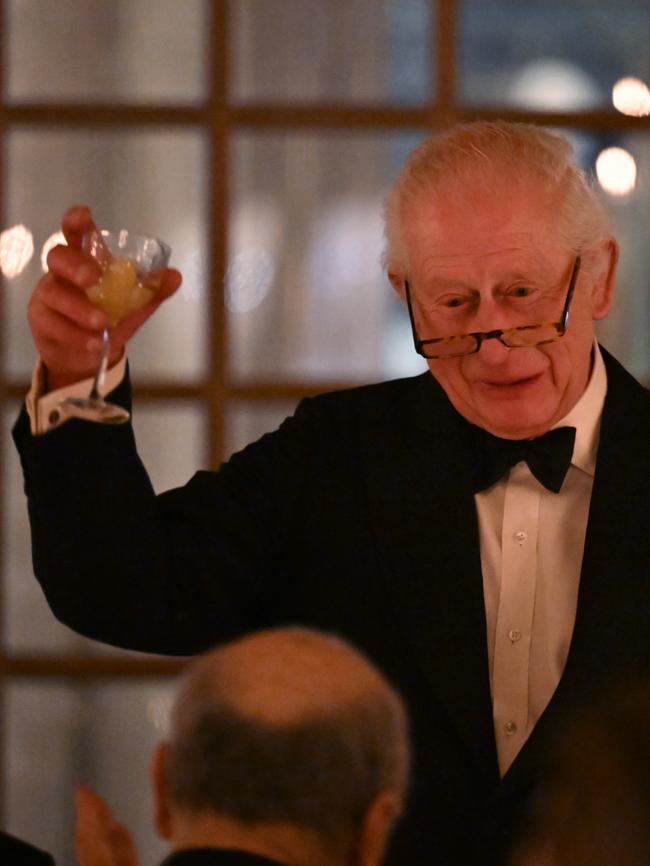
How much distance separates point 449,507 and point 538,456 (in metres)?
0.13

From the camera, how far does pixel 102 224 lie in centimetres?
A: 327

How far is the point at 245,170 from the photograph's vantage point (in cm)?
328

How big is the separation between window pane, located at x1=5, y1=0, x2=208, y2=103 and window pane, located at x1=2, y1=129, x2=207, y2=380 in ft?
0.29

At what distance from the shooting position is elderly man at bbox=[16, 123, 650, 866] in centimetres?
177

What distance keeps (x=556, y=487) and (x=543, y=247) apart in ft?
0.97

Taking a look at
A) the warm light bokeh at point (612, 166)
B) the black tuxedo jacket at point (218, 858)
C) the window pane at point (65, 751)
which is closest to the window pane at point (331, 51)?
the warm light bokeh at point (612, 166)

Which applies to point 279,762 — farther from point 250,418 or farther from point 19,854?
point 250,418

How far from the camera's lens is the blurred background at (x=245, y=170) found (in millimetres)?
3258

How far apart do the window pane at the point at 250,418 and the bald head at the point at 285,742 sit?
1953mm

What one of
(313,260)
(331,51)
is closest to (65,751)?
(313,260)

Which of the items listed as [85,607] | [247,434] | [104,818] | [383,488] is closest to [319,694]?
[104,818]

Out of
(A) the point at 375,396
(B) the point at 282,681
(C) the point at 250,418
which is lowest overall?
(C) the point at 250,418

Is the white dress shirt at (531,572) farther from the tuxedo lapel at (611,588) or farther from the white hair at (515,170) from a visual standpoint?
the white hair at (515,170)

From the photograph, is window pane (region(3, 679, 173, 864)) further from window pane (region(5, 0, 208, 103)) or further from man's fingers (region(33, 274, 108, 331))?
A: man's fingers (region(33, 274, 108, 331))
